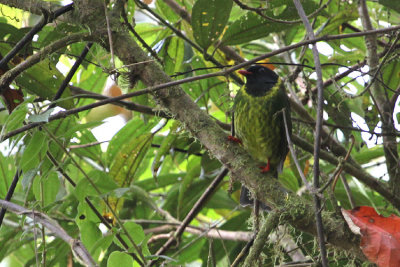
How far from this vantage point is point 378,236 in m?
1.87

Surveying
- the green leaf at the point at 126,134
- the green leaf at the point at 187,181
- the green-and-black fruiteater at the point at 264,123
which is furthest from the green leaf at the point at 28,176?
the green-and-black fruiteater at the point at 264,123

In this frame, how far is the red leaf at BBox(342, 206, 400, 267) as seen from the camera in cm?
185

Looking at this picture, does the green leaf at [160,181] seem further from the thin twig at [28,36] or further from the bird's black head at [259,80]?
the thin twig at [28,36]

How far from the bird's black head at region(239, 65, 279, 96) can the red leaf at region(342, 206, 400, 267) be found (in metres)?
1.35

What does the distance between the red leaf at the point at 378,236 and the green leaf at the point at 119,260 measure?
756mm

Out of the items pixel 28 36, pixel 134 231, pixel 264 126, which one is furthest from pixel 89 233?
pixel 264 126

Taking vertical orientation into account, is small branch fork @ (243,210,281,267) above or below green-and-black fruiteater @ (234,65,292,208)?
below

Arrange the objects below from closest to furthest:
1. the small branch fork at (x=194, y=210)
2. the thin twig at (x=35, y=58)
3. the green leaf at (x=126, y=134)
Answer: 1. the thin twig at (x=35, y=58)
2. the small branch fork at (x=194, y=210)
3. the green leaf at (x=126, y=134)

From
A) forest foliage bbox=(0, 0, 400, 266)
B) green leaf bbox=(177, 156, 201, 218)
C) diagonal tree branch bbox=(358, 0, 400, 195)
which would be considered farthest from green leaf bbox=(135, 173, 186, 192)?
diagonal tree branch bbox=(358, 0, 400, 195)

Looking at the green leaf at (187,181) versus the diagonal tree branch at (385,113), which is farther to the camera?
the green leaf at (187,181)

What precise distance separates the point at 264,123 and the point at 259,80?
11.2 inches

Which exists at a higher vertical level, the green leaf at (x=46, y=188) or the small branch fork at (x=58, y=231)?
the green leaf at (x=46, y=188)

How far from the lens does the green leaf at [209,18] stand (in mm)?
2441

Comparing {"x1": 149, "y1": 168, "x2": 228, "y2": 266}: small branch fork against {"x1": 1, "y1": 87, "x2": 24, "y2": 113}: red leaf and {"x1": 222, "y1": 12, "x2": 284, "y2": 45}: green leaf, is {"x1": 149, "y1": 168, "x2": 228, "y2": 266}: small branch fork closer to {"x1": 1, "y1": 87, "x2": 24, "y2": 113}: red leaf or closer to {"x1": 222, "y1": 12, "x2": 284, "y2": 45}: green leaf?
{"x1": 222, "y1": 12, "x2": 284, "y2": 45}: green leaf
